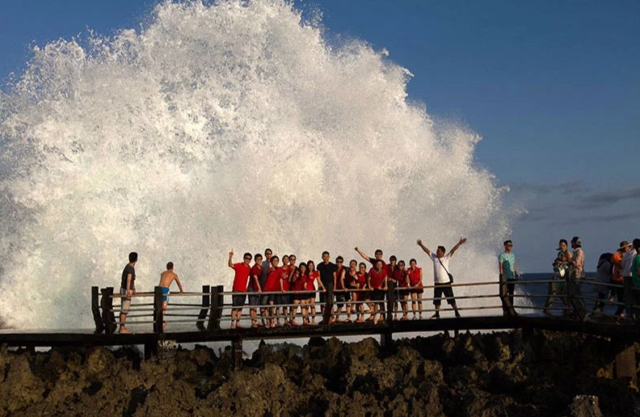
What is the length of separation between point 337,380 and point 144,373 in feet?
10.4

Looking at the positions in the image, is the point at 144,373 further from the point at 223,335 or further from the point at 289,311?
the point at 289,311

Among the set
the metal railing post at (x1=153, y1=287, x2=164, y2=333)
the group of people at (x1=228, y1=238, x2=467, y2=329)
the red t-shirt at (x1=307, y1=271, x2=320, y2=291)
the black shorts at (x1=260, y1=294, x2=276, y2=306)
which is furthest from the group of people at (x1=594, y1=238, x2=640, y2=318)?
the metal railing post at (x1=153, y1=287, x2=164, y2=333)

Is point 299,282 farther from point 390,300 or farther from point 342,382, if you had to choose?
point 342,382

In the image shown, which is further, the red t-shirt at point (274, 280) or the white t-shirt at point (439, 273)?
the white t-shirt at point (439, 273)

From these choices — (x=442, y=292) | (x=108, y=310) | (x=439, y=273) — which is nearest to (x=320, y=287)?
(x=439, y=273)

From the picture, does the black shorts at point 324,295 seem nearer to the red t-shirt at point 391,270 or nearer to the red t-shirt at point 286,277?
the red t-shirt at point 286,277

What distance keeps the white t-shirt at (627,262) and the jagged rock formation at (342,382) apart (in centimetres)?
127

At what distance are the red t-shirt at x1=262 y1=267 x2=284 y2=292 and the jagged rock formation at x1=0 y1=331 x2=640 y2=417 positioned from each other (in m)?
1.24

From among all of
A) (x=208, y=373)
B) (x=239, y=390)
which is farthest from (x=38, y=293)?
(x=239, y=390)

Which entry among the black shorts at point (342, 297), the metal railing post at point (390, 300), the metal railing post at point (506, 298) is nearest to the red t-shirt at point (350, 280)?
the black shorts at point (342, 297)

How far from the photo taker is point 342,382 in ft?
39.7

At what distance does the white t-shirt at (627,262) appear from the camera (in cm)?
1335

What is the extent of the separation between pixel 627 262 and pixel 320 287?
567 cm

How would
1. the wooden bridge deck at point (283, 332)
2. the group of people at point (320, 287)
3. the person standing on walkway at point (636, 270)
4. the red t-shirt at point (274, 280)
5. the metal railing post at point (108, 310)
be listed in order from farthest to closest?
the red t-shirt at point (274, 280)
the group of people at point (320, 287)
the wooden bridge deck at point (283, 332)
the metal railing post at point (108, 310)
the person standing on walkway at point (636, 270)
